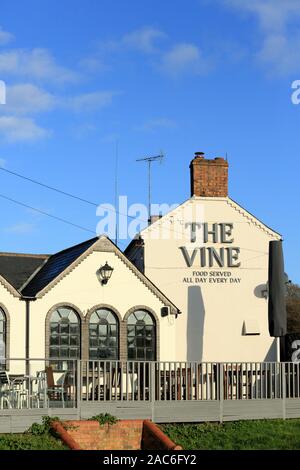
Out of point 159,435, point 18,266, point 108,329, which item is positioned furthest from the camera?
point 18,266

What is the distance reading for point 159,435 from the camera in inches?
656

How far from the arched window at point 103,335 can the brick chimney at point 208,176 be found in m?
7.20

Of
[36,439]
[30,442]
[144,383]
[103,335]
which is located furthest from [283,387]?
[30,442]

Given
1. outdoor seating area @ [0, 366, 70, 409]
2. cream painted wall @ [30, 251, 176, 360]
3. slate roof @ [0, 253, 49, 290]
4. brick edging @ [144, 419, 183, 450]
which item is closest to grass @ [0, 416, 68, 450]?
outdoor seating area @ [0, 366, 70, 409]

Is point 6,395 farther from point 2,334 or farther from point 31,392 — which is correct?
point 2,334

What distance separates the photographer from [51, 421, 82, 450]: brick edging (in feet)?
50.5

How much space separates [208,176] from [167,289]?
4355 mm

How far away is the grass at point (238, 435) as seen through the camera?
16.7 metres

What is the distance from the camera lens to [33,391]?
1773 cm

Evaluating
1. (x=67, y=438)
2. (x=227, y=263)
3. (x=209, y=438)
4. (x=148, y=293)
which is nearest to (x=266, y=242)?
(x=227, y=263)

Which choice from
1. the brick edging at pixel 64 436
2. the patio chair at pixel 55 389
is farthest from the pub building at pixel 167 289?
the brick edging at pixel 64 436

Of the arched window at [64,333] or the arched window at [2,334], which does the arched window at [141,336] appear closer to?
the arched window at [64,333]

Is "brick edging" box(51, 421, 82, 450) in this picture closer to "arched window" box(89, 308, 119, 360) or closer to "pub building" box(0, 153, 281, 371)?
"pub building" box(0, 153, 281, 371)

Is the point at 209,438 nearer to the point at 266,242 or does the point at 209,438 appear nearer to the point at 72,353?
the point at 72,353
